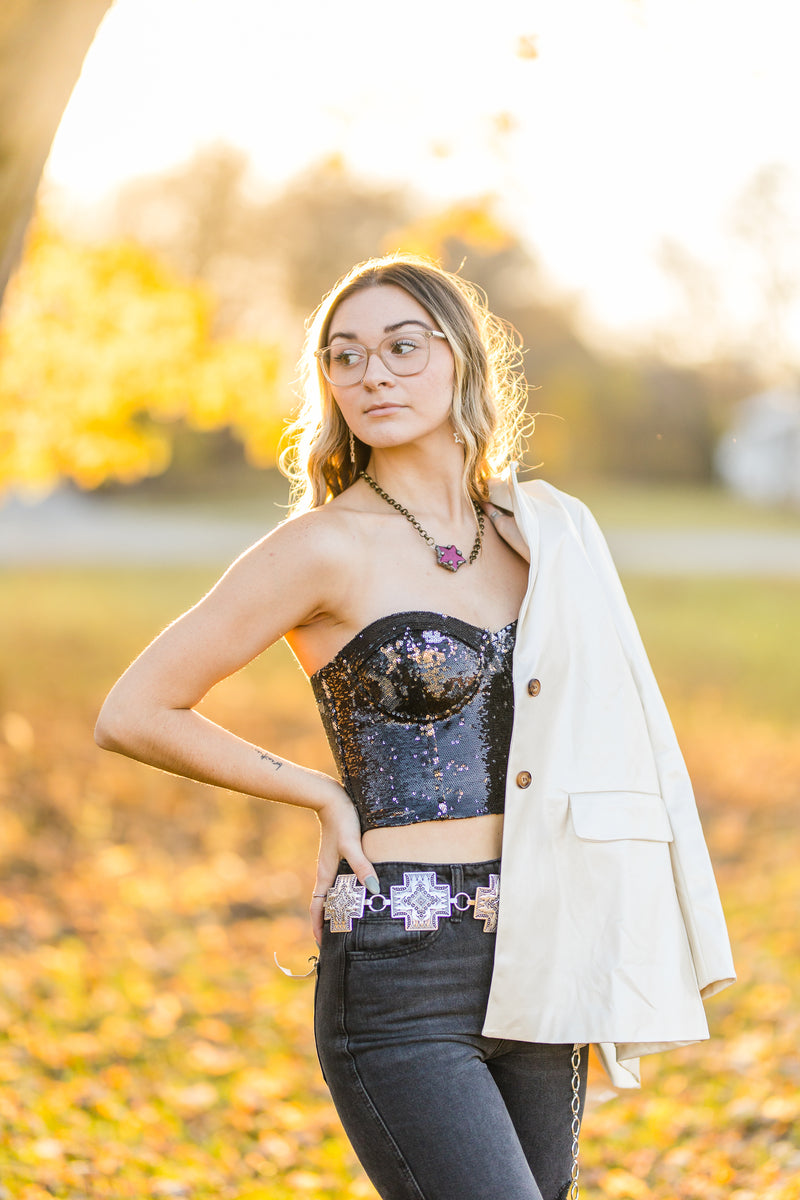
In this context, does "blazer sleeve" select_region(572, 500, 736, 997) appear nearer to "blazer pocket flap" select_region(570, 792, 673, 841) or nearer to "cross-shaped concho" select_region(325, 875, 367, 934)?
"blazer pocket flap" select_region(570, 792, 673, 841)

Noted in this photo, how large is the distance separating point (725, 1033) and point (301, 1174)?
2.15 meters

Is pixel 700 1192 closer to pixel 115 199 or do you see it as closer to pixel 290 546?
pixel 290 546

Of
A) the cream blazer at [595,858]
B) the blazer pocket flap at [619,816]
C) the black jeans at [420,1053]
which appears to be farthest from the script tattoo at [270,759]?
the blazer pocket flap at [619,816]

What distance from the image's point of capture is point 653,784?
7.23ft

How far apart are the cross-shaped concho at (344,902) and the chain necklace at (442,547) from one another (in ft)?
1.98

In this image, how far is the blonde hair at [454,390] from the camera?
234 cm

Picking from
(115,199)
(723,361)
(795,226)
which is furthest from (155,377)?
(723,361)

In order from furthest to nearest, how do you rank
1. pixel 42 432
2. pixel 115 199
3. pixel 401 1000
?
pixel 115 199 → pixel 42 432 → pixel 401 1000

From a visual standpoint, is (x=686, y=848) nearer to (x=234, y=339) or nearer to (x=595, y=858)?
(x=595, y=858)

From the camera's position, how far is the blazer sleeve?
7.13 feet

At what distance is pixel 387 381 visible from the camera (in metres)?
2.28

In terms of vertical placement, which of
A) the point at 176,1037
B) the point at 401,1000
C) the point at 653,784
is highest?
the point at 653,784

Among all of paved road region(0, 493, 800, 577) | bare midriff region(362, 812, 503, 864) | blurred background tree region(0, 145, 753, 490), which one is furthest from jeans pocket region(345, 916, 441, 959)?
paved road region(0, 493, 800, 577)

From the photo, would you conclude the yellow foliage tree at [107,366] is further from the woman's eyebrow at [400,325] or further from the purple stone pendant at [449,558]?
the purple stone pendant at [449,558]
